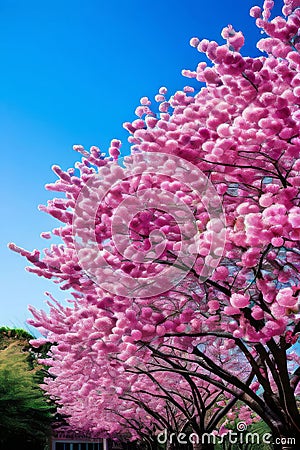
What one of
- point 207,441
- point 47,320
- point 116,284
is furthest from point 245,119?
point 207,441

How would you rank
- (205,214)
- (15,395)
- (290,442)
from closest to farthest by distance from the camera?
(205,214) → (290,442) → (15,395)

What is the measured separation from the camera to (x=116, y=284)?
6277mm

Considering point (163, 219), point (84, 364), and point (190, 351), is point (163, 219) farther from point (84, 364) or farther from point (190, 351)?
point (84, 364)

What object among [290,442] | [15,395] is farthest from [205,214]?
[15,395]

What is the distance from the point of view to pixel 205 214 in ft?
19.7

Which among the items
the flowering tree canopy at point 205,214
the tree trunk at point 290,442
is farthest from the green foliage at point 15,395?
the tree trunk at point 290,442

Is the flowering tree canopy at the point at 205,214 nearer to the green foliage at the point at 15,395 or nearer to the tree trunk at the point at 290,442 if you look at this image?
the tree trunk at the point at 290,442

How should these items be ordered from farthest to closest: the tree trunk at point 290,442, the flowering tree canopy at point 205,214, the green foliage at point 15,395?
the green foliage at point 15,395
the tree trunk at point 290,442
the flowering tree canopy at point 205,214

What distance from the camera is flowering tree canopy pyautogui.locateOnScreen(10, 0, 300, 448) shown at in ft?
17.4

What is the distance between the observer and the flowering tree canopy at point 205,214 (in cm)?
530

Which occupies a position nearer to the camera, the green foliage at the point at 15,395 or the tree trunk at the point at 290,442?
the tree trunk at the point at 290,442

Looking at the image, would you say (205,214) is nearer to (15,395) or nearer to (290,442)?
(290,442)

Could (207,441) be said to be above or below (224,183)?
below

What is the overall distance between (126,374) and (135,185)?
8.34 meters
